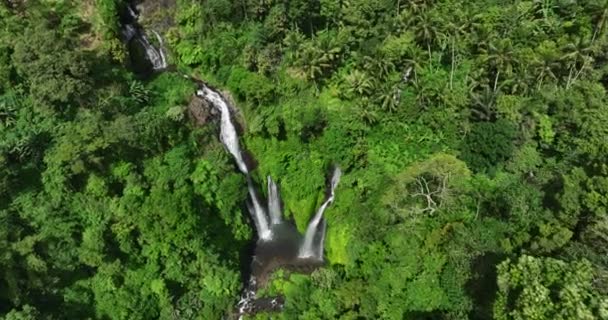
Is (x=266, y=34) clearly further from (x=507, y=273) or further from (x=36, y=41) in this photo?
(x=507, y=273)

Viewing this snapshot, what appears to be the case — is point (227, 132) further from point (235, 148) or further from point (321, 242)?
point (321, 242)

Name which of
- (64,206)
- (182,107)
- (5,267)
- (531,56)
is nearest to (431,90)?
(531,56)

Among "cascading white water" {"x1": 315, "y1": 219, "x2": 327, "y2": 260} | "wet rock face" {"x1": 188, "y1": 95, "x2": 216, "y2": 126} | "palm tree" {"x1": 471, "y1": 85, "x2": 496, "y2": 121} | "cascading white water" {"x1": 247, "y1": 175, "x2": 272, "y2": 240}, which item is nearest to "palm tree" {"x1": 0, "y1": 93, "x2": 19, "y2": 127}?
"wet rock face" {"x1": 188, "y1": 95, "x2": 216, "y2": 126}

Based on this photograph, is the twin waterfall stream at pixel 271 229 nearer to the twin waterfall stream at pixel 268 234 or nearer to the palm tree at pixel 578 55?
the twin waterfall stream at pixel 268 234

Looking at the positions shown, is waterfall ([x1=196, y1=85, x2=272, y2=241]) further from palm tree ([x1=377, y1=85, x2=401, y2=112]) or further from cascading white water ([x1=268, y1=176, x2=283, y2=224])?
palm tree ([x1=377, y1=85, x2=401, y2=112])

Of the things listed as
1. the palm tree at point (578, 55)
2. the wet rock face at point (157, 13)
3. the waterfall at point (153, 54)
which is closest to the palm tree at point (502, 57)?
the palm tree at point (578, 55)

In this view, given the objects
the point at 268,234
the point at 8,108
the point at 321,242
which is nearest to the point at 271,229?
the point at 268,234

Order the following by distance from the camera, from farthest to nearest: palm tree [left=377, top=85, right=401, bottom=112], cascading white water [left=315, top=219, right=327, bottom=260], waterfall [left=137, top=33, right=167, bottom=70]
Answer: waterfall [left=137, top=33, right=167, bottom=70]
palm tree [left=377, top=85, right=401, bottom=112]
cascading white water [left=315, top=219, right=327, bottom=260]
